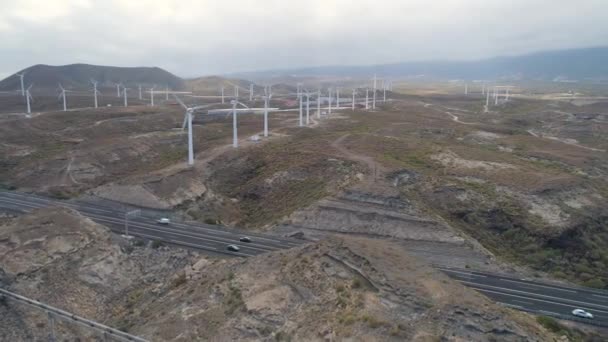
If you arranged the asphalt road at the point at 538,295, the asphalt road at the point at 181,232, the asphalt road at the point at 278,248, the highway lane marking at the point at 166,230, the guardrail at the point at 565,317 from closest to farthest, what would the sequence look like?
1. the guardrail at the point at 565,317
2. the asphalt road at the point at 538,295
3. the asphalt road at the point at 278,248
4. the asphalt road at the point at 181,232
5. the highway lane marking at the point at 166,230

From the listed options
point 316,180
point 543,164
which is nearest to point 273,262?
point 316,180

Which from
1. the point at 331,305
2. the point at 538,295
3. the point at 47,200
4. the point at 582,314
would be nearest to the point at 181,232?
the point at 47,200

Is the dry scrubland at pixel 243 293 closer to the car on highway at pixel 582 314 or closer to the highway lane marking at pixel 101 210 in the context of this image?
the car on highway at pixel 582 314

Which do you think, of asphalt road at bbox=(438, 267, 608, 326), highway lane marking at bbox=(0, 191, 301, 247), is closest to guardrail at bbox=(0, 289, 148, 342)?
highway lane marking at bbox=(0, 191, 301, 247)

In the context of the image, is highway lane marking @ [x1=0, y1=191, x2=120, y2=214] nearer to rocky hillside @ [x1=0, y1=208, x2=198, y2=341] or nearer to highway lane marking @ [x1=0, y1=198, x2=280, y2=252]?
highway lane marking @ [x1=0, y1=198, x2=280, y2=252]

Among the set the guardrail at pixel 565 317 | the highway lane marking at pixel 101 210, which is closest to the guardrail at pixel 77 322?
the highway lane marking at pixel 101 210

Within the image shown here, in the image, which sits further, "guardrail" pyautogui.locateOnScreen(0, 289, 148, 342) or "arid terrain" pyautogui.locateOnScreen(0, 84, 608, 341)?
"arid terrain" pyautogui.locateOnScreen(0, 84, 608, 341)
